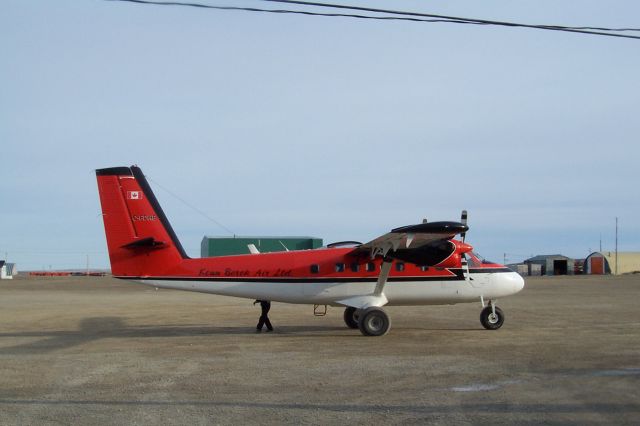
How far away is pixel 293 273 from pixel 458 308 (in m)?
13.0

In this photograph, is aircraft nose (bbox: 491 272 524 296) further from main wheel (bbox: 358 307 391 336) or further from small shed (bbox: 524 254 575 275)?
small shed (bbox: 524 254 575 275)

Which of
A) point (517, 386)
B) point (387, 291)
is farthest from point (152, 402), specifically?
point (387, 291)

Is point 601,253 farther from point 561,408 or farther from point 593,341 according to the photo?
point 561,408

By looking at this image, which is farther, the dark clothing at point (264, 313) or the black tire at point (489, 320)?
the dark clothing at point (264, 313)

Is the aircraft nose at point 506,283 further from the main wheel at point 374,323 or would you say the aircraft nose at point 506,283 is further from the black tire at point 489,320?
the main wheel at point 374,323

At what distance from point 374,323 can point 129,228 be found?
26.0 feet

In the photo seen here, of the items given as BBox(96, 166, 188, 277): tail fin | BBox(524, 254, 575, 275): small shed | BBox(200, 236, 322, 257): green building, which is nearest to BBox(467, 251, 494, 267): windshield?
BBox(96, 166, 188, 277): tail fin

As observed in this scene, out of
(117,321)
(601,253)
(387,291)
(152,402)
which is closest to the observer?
(152,402)

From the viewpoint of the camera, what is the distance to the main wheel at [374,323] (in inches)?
739

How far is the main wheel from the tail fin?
19.5 feet

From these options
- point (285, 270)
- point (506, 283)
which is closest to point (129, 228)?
point (285, 270)

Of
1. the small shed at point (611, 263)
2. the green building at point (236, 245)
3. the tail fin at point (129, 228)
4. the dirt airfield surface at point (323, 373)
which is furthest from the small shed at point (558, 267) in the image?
the tail fin at point (129, 228)

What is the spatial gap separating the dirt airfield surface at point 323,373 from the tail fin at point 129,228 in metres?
2.21

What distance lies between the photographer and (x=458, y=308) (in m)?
30.3
